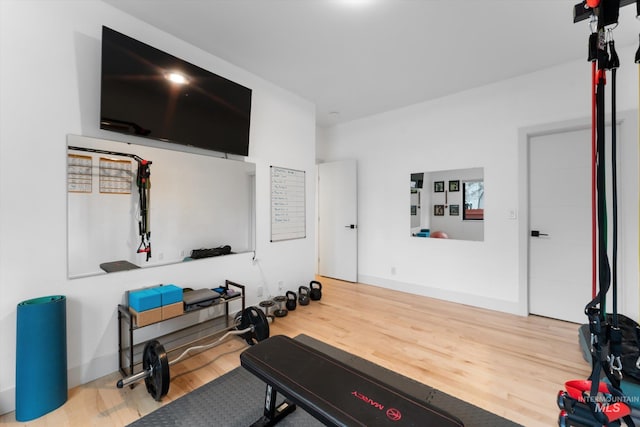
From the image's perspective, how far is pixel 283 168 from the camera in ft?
11.5

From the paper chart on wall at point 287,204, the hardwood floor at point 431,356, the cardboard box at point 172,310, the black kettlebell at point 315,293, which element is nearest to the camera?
the hardwood floor at point 431,356

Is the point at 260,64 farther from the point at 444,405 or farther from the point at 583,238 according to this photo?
the point at 583,238

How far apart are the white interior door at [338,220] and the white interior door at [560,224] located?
7.86 feet

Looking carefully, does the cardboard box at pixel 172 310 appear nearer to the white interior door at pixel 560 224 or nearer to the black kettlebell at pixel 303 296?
the black kettlebell at pixel 303 296

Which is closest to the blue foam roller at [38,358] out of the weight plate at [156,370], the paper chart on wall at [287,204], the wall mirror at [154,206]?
the wall mirror at [154,206]

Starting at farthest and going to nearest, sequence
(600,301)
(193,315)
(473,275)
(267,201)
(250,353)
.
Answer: (473,275) < (267,201) < (193,315) < (250,353) < (600,301)

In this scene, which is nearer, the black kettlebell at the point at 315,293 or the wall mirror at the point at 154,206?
the wall mirror at the point at 154,206

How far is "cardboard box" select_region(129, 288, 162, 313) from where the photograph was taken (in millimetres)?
1975

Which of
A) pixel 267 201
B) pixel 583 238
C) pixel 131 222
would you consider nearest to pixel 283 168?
pixel 267 201

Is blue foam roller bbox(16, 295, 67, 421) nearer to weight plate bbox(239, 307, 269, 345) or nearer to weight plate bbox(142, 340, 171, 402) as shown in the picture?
weight plate bbox(142, 340, 171, 402)

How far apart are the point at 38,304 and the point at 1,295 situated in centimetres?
25

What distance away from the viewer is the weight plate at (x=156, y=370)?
70.2 inches

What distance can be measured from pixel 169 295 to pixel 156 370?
1.66ft

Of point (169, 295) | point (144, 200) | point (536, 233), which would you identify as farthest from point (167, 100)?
point (536, 233)
